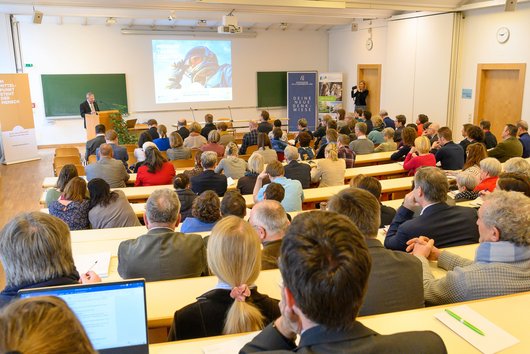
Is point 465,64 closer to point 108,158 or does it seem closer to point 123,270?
point 108,158

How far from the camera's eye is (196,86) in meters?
13.9

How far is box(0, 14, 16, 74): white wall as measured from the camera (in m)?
10.9

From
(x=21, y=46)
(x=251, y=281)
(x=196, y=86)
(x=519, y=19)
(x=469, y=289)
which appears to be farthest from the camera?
(x=196, y=86)

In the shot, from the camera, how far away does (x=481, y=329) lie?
1946 mm

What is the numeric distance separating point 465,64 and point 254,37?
266 inches

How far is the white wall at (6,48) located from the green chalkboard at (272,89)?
7055 millimetres

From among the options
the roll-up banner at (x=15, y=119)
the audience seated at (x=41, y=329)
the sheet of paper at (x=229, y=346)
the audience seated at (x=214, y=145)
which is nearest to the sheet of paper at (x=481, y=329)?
the sheet of paper at (x=229, y=346)

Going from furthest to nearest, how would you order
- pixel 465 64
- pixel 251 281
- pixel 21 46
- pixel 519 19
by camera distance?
pixel 21 46
pixel 465 64
pixel 519 19
pixel 251 281

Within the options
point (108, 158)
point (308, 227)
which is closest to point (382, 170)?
point (108, 158)

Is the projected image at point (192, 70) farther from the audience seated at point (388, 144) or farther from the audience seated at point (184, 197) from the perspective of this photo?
the audience seated at point (184, 197)

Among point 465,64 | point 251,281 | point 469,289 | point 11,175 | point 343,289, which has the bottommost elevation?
point 11,175

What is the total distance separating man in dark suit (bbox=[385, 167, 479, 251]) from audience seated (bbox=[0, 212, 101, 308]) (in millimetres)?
2099

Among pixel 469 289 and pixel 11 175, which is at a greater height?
pixel 469 289

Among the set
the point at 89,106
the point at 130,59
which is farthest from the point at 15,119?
the point at 130,59
